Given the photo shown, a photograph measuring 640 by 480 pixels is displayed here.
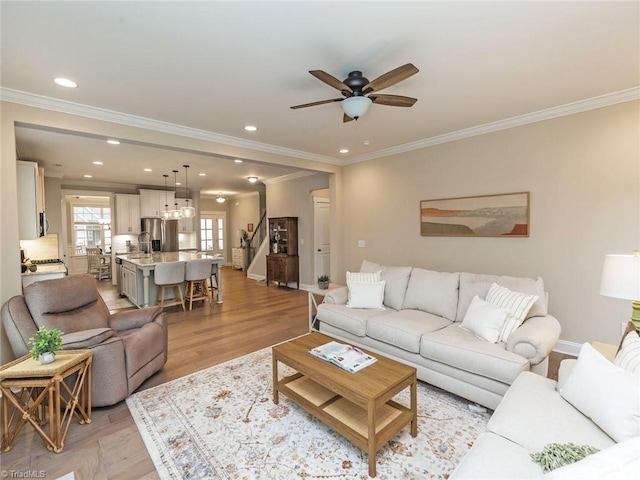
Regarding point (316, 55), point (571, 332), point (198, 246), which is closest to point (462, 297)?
point (571, 332)

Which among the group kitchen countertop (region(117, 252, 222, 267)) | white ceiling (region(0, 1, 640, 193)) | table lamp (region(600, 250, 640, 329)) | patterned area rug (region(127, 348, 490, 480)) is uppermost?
white ceiling (region(0, 1, 640, 193))

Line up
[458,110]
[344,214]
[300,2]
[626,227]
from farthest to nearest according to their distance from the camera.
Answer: [344,214], [458,110], [626,227], [300,2]

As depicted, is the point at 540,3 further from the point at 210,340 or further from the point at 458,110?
the point at 210,340

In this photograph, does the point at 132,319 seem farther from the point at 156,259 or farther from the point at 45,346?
the point at 156,259

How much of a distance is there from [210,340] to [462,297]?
314cm

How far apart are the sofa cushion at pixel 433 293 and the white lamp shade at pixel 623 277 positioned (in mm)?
1358

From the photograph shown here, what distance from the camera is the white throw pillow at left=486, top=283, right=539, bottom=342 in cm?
253

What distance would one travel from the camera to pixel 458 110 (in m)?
3.40

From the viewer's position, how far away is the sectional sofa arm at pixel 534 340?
2229 millimetres

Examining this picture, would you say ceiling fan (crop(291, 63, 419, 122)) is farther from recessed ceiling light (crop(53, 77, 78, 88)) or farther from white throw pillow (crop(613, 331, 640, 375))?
recessed ceiling light (crop(53, 77, 78, 88))

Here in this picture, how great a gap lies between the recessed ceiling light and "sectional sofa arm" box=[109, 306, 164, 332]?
2.18m

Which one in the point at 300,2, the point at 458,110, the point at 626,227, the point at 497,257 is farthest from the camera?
the point at 497,257

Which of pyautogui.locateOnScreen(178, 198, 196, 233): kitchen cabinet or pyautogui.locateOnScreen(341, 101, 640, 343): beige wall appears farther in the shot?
pyautogui.locateOnScreen(178, 198, 196, 233): kitchen cabinet

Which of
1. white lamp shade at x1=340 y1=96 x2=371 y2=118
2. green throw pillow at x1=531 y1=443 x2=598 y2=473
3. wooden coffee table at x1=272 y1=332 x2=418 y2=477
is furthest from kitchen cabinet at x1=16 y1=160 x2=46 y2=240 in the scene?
green throw pillow at x1=531 y1=443 x2=598 y2=473
